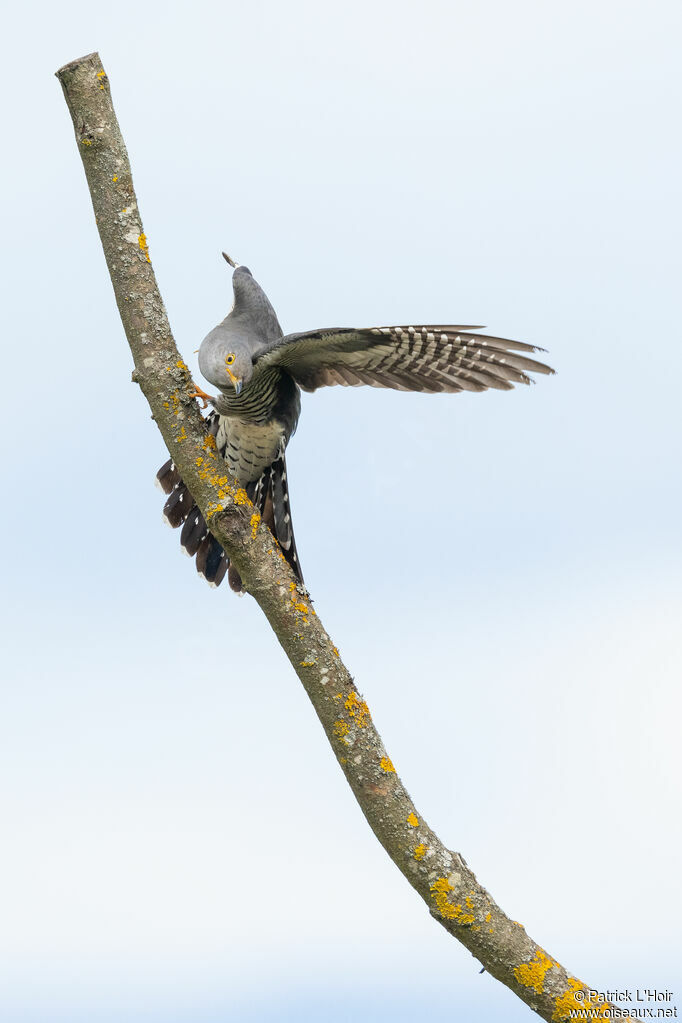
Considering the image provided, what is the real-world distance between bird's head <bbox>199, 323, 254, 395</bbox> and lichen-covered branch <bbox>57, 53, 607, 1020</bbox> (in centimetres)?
95

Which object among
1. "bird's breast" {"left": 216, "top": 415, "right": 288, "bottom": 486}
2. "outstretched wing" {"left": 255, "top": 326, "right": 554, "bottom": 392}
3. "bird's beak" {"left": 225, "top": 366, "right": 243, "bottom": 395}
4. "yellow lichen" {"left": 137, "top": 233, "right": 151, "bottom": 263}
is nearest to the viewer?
"yellow lichen" {"left": 137, "top": 233, "right": 151, "bottom": 263}

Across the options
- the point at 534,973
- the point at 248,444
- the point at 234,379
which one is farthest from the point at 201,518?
the point at 534,973

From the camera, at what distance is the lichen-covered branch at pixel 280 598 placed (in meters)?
4.43

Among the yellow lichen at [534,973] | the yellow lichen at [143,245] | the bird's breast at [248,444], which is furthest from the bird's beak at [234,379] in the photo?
the yellow lichen at [534,973]

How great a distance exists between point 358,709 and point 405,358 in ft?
6.06

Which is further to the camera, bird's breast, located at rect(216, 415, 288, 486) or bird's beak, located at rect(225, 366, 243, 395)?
bird's breast, located at rect(216, 415, 288, 486)

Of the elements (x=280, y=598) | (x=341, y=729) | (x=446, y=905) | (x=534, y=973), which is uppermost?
(x=280, y=598)

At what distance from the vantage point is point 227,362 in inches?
227

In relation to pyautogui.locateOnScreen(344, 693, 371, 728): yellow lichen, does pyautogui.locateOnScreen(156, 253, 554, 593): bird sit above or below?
above

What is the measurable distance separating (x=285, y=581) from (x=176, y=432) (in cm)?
83

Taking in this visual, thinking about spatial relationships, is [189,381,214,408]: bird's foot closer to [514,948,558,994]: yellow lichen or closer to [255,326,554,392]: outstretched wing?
[255,326,554,392]: outstretched wing

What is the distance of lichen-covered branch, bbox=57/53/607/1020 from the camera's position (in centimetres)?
443

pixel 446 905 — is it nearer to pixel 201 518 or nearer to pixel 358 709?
pixel 358 709

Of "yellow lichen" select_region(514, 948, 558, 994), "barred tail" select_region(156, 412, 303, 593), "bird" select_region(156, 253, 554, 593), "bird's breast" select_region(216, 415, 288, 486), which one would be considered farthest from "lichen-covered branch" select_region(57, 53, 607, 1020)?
"barred tail" select_region(156, 412, 303, 593)
